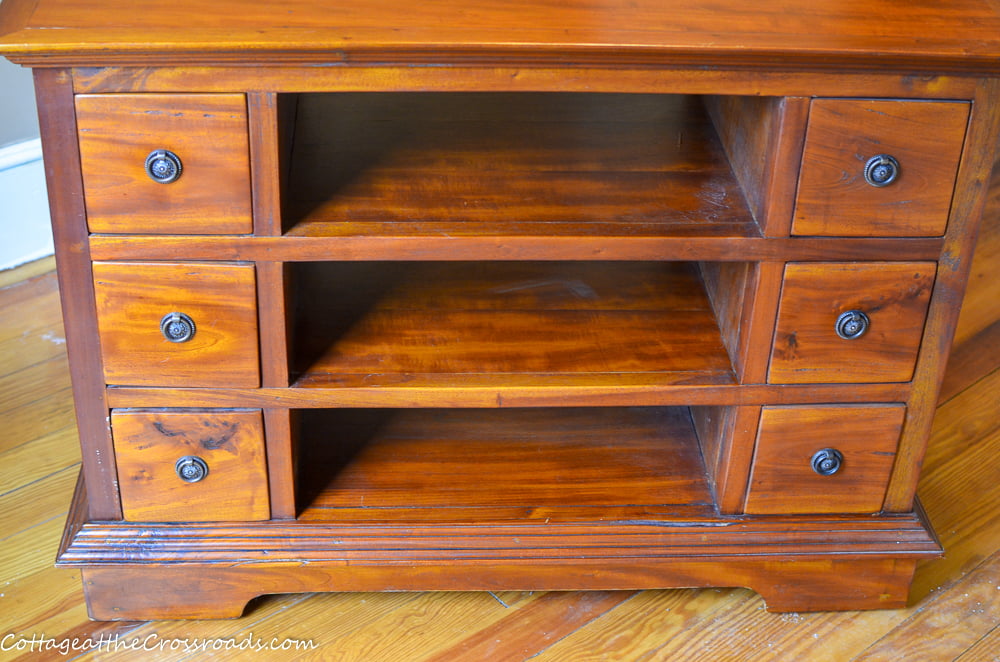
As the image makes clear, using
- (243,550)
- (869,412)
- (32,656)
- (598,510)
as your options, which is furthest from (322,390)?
(869,412)

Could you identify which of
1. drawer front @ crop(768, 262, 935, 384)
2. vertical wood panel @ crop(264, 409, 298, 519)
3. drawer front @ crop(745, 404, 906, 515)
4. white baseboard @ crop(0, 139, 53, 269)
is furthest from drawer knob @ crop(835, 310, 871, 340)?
white baseboard @ crop(0, 139, 53, 269)

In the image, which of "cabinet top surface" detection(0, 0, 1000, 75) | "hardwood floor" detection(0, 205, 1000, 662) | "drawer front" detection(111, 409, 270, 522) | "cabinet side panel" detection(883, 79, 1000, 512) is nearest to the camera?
"cabinet top surface" detection(0, 0, 1000, 75)

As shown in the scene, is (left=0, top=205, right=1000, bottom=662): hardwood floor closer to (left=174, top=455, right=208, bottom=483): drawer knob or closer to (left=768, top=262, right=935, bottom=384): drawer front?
(left=174, top=455, right=208, bottom=483): drawer knob

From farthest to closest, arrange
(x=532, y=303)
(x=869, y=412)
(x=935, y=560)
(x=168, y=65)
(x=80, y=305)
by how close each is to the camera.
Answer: (x=935, y=560), (x=532, y=303), (x=869, y=412), (x=80, y=305), (x=168, y=65)

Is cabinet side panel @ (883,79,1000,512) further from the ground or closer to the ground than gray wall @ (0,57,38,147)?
closer to the ground

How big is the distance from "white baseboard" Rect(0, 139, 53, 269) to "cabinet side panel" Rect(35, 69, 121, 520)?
2.49 ft

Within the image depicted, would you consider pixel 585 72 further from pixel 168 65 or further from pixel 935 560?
pixel 935 560

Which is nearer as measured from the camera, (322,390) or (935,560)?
(322,390)

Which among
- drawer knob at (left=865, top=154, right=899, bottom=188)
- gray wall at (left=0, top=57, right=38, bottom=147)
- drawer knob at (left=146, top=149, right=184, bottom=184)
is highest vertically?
gray wall at (left=0, top=57, right=38, bottom=147)

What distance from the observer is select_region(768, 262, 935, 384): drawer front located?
1.23 meters

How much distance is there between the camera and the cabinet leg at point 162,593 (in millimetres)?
1370

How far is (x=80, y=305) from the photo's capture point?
3.94 feet

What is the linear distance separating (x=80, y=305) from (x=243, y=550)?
357 mm

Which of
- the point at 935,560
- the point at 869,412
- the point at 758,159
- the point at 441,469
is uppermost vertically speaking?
the point at 758,159
